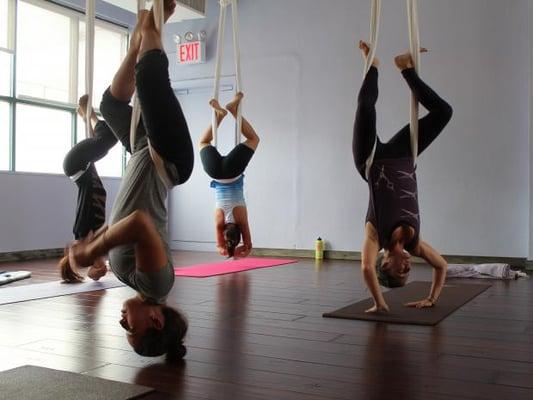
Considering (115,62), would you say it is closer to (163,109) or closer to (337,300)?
(337,300)

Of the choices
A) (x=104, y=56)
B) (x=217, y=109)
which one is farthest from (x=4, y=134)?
(x=217, y=109)

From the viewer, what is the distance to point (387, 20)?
21.1 feet

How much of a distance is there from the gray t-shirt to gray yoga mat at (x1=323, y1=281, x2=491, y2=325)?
57.8 inches

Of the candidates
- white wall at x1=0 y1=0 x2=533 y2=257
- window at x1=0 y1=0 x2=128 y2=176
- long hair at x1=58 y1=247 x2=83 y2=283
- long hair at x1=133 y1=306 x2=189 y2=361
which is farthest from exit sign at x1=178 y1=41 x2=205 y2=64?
long hair at x1=133 y1=306 x2=189 y2=361

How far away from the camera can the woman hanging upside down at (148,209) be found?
1.99 m

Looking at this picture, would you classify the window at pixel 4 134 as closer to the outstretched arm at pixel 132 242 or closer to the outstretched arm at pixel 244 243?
the outstretched arm at pixel 244 243

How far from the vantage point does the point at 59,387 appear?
77.9 inches

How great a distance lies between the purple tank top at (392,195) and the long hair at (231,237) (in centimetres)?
107

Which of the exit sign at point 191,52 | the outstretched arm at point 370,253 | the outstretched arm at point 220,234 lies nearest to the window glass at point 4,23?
the exit sign at point 191,52

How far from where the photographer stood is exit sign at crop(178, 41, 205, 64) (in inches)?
300

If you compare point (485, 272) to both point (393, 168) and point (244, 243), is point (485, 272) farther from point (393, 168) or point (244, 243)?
point (393, 168)

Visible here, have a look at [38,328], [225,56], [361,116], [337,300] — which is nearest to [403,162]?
[361,116]

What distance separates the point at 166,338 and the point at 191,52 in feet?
19.6

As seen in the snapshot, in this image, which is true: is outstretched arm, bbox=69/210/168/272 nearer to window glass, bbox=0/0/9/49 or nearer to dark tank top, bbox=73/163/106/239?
dark tank top, bbox=73/163/106/239
